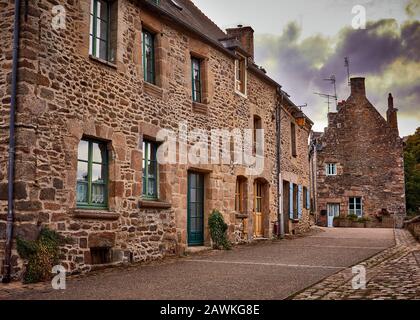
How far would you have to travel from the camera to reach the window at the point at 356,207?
30.7 meters

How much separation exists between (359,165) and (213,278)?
2588cm

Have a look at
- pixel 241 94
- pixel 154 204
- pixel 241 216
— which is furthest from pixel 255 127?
pixel 154 204

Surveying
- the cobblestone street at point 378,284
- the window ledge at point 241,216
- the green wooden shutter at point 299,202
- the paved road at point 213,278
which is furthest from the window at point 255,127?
the cobblestone street at point 378,284

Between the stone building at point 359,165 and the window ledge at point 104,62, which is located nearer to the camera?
the window ledge at point 104,62

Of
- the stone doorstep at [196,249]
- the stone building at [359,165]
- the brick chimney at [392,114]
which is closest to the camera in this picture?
the stone doorstep at [196,249]

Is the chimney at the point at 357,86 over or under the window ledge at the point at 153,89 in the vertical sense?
over

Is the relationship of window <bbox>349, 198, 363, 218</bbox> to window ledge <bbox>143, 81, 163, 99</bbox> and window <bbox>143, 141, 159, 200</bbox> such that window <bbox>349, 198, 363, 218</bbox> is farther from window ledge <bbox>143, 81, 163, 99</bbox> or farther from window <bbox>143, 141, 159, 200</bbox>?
window ledge <bbox>143, 81, 163, 99</bbox>

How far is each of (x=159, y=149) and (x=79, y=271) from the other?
3621 millimetres

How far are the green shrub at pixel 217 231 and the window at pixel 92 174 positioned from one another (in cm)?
392

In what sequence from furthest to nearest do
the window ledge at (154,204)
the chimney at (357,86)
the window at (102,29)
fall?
the chimney at (357,86) < the window ledge at (154,204) < the window at (102,29)

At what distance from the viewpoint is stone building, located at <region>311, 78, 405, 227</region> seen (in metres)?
30.4

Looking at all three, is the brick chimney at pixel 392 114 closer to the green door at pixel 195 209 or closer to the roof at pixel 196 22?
the roof at pixel 196 22

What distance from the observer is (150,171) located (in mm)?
10758
